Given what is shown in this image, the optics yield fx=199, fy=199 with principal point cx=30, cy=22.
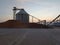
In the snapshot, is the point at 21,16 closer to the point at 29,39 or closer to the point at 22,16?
the point at 22,16

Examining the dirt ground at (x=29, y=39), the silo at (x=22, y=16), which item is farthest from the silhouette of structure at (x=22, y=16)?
the dirt ground at (x=29, y=39)

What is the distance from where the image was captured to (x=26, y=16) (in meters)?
A: 83.2

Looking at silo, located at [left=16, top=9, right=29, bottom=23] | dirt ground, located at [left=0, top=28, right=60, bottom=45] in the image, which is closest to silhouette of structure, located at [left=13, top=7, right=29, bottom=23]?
silo, located at [left=16, top=9, right=29, bottom=23]

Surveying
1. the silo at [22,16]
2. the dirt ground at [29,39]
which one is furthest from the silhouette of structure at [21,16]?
the dirt ground at [29,39]

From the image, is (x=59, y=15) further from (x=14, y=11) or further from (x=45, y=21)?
(x=14, y=11)

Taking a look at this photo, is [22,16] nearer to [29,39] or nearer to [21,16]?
[21,16]

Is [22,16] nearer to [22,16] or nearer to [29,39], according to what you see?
[22,16]

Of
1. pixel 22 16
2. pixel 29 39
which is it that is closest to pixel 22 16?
pixel 22 16

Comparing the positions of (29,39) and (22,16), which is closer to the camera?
(29,39)

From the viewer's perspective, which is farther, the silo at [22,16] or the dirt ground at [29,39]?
the silo at [22,16]

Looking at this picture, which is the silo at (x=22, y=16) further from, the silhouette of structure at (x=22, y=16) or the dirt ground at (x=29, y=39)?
the dirt ground at (x=29, y=39)

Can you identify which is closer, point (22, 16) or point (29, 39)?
point (29, 39)

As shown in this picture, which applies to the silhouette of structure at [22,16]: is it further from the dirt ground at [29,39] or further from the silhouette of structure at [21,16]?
the dirt ground at [29,39]

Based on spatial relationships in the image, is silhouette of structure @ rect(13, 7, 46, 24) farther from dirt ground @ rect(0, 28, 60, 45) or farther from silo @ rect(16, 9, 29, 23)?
dirt ground @ rect(0, 28, 60, 45)
